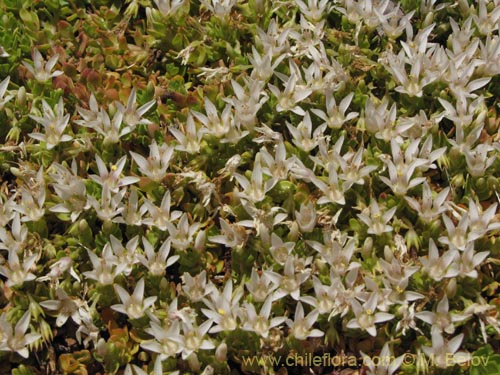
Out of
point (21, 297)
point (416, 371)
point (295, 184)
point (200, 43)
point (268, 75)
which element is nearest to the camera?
point (416, 371)

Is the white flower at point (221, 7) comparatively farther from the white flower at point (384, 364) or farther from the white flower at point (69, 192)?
the white flower at point (384, 364)

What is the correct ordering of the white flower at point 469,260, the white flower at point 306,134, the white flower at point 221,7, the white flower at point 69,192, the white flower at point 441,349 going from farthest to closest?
the white flower at point 221,7 < the white flower at point 306,134 < the white flower at point 69,192 < the white flower at point 469,260 < the white flower at point 441,349

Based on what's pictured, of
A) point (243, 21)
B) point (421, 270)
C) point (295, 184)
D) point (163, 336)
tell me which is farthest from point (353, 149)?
point (163, 336)

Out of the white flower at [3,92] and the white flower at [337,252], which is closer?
the white flower at [337,252]

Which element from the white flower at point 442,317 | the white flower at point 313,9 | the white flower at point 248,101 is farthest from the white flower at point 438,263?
the white flower at point 313,9

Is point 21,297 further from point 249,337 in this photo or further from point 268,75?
point 268,75

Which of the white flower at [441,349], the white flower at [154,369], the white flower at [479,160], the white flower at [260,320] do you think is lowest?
the white flower at [154,369]
